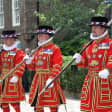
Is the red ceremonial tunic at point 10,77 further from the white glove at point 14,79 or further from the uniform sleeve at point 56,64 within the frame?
the uniform sleeve at point 56,64

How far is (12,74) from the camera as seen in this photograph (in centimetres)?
532

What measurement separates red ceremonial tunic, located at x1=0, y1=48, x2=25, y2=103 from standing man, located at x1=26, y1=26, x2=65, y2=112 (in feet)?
1.81

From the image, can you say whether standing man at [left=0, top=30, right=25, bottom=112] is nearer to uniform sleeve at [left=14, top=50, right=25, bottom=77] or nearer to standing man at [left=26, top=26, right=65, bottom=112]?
uniform sleeve at [left=14, top=50, right=25, bottom=77]

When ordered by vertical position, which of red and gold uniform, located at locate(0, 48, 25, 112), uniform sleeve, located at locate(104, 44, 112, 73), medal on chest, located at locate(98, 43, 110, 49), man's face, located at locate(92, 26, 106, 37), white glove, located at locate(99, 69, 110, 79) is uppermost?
man's face, located at locate(92, 26, 106, 37)

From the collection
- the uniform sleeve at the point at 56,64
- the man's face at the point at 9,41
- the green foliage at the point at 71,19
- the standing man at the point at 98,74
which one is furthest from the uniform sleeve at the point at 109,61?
the green foliage at the point at 71,19

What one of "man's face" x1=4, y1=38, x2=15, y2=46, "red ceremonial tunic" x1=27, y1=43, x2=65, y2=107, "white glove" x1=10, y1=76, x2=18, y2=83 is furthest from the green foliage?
"red ceremonial tunic" x1=27, y1=43, x2=65, y2=107

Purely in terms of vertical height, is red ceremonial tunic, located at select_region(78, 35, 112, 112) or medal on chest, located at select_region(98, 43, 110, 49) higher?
medal on chest, located at select_region(98, 43, 110, 49)

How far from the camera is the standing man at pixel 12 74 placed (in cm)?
530

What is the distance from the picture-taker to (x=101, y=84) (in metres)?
4.09

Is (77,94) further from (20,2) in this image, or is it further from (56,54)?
(20,2)

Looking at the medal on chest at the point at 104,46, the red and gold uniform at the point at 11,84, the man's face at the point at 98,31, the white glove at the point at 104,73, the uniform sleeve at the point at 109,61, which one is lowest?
the red and gold uniform at the point at 11,84

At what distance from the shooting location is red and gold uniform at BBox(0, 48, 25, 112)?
5.29 metres

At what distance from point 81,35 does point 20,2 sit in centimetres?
382

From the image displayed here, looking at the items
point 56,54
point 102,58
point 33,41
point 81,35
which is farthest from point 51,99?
point 33,41
